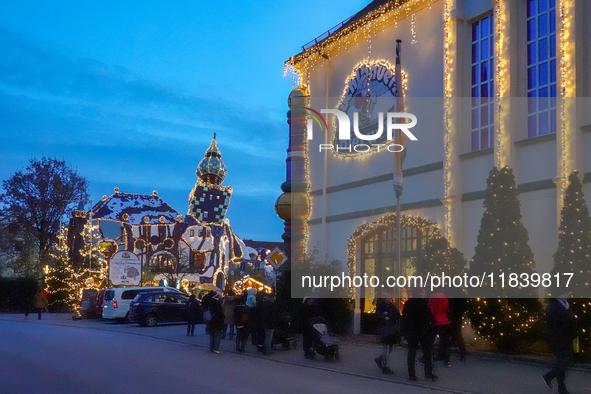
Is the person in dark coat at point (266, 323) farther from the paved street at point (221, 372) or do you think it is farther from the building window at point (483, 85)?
the building window at point (483, 85)

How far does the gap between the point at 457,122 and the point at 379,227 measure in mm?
4631

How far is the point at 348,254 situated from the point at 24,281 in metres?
32.3

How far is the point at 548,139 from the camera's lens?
1722 centimetres

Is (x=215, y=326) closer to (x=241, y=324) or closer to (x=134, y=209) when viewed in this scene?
(x=241, y=324)

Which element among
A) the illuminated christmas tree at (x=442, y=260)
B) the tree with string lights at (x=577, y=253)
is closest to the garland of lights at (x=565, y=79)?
the tree with string lights at (x=577, y=253)

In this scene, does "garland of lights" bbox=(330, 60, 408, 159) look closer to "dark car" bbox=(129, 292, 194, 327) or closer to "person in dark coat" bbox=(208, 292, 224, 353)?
A: "person in dark coat" bbox=(208, 292, 224, 353)

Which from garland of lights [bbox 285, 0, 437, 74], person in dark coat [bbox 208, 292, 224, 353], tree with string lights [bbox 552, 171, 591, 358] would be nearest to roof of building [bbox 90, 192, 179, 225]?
garland of lights [bbox 285, 0, 437, 74]

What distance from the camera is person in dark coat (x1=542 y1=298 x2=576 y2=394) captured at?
10.6 meters

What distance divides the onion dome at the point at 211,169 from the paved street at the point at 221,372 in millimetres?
37899

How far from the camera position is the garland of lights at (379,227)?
2055 centimetres

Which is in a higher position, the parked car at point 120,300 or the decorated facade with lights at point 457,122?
the decorated facade with lights at point 457,122

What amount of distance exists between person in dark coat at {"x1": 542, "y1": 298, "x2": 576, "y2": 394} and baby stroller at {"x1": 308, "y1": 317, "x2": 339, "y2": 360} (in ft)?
18.6

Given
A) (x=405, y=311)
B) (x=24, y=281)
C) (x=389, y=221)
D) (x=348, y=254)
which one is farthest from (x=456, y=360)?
(x=24, y=281)

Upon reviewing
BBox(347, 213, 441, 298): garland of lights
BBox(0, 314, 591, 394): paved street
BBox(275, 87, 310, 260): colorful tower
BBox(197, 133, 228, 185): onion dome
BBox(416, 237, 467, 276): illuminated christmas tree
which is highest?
BBox(197, 133, 228, 185): onion dome
